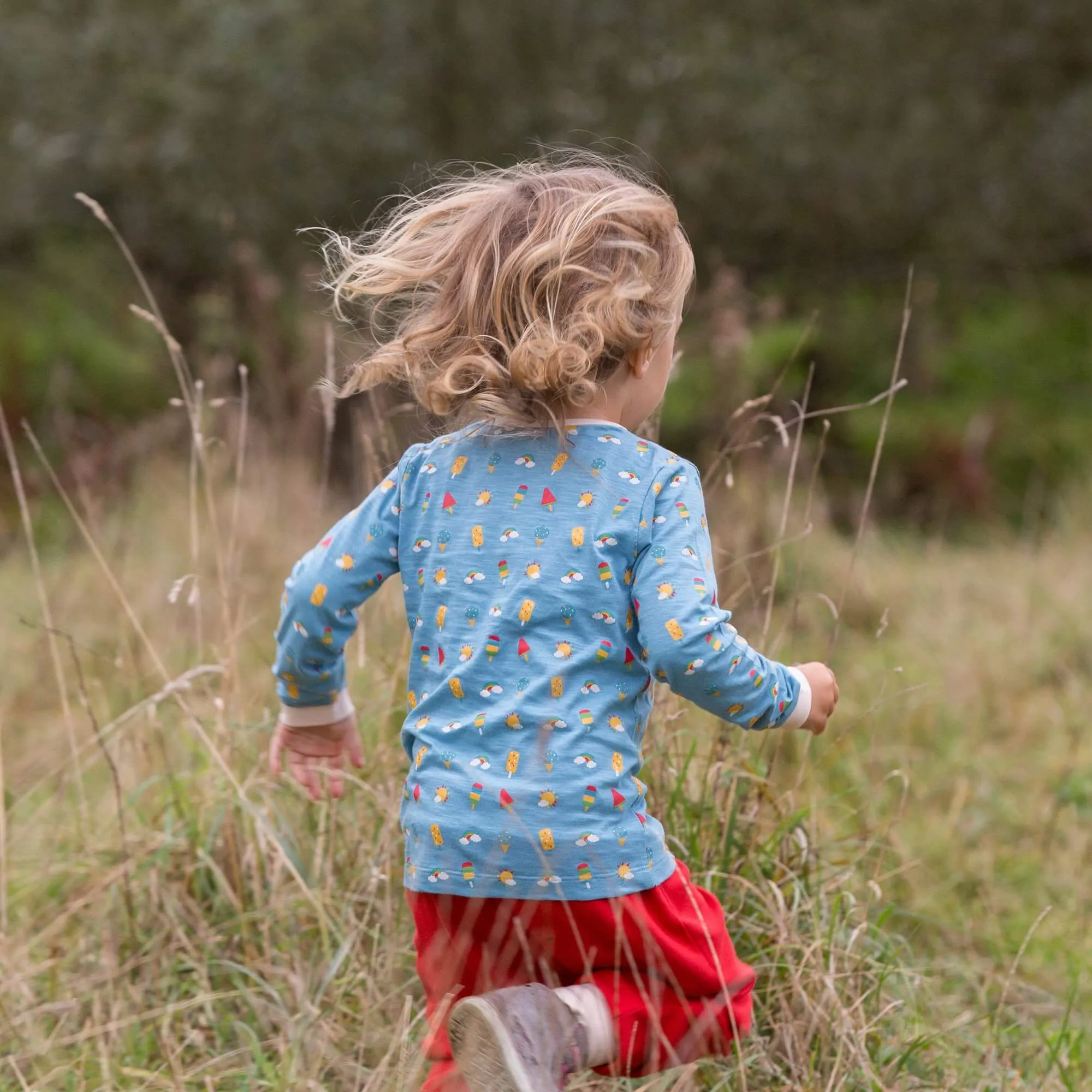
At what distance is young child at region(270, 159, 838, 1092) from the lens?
168 centimetres

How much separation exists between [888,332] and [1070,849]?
638 centimetres

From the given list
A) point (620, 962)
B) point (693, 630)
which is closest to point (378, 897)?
point (620, 962)

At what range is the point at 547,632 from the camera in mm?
1706

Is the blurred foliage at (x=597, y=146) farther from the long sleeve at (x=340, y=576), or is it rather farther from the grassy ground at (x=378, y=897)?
the long sleeve at (x=340, y=576)

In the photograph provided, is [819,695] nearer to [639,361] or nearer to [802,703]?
[802,703]

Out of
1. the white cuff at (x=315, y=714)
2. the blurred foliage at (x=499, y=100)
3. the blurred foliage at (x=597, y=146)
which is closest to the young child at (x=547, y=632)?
the white cuff at (x=315, y=714)

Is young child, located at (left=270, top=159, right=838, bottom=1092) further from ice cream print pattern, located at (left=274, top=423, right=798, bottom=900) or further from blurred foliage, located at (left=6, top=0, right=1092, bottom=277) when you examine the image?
blurred foliage, located at (left=6, top=0, right=1092, bottom=277)

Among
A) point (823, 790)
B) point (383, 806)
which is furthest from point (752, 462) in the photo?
point (383, 806)

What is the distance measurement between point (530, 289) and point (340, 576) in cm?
46

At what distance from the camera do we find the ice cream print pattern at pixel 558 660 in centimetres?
167

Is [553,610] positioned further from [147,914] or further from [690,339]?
[690,339]

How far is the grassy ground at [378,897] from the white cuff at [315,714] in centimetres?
23

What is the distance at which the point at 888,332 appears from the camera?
364 inches

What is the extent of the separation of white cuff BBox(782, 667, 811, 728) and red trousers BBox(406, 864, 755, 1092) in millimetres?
256
